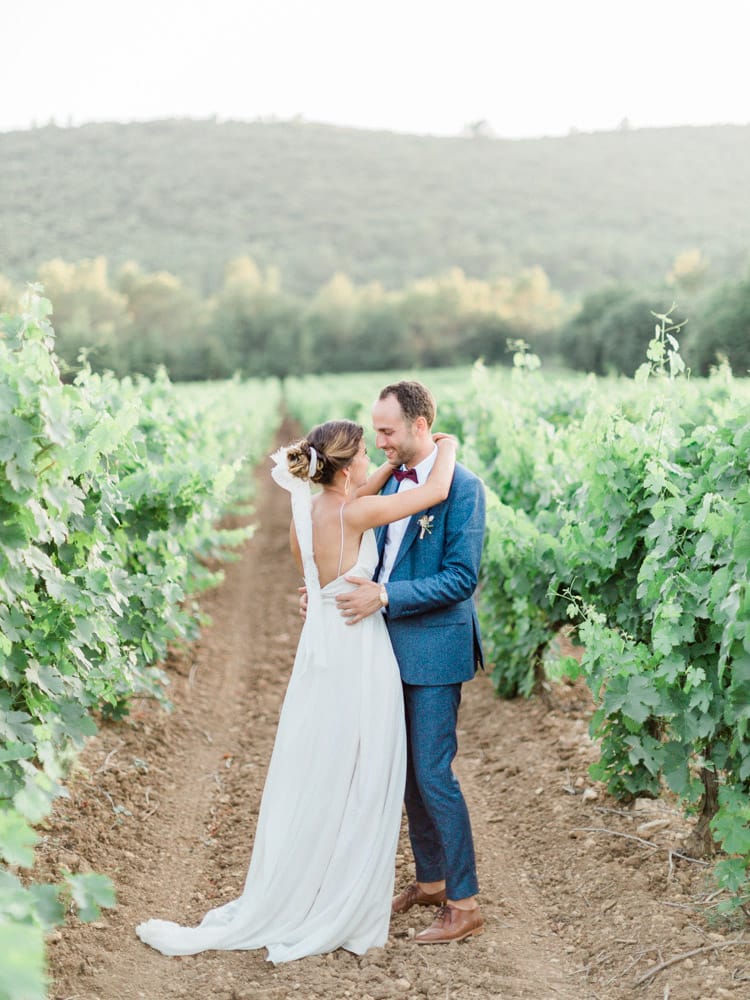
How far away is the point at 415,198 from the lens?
355ft

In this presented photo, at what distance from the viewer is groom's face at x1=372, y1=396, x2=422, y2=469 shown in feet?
12.5

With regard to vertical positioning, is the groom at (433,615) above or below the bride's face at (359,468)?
below

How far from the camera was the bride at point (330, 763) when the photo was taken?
146 inches

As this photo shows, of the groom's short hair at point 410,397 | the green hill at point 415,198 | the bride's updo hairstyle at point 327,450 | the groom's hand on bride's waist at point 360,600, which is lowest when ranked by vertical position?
the groom's hand on bride's waist at point 360,600

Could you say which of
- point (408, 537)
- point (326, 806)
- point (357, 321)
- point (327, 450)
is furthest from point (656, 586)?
point (357, 321)

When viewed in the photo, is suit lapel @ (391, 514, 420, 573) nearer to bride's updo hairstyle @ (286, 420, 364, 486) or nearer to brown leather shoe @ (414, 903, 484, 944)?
bride's updo hairstyle @ (286, 420, 364, 486)

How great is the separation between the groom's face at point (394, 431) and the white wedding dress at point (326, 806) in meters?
0.37

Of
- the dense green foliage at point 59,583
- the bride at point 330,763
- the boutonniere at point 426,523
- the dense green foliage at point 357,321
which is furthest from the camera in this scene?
the dense green foliage at point 357,321

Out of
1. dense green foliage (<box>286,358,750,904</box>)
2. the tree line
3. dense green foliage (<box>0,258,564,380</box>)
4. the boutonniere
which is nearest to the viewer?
dense green foliage (<box>286,358,750,904</box>)

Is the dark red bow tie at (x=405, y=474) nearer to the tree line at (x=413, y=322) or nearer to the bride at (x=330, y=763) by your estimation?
the bride at (x=330, y=763)

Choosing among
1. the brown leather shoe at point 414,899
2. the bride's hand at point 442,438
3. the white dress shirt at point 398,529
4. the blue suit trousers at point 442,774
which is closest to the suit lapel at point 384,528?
the white dress shirt at point 398,529

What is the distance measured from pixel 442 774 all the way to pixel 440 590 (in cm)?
74

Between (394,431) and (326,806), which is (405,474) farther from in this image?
(326,806)

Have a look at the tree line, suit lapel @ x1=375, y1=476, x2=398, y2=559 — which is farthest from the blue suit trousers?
the tree line
